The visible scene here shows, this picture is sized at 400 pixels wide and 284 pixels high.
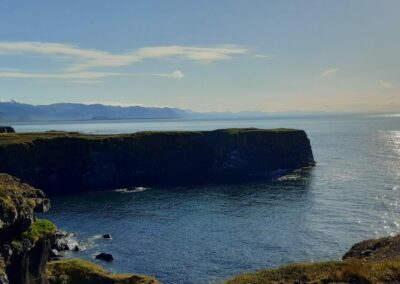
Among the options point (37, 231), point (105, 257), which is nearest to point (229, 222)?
point (105, 257)

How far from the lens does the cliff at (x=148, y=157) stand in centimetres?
14875

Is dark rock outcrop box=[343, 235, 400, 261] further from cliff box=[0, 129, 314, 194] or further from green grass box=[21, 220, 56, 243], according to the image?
cliff box=[0, 129, 314, 194]

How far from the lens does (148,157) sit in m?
169

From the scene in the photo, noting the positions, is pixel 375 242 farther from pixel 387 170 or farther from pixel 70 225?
pixel 387 170

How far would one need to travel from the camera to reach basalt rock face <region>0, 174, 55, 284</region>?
46562 millimetres

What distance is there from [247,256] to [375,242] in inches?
822

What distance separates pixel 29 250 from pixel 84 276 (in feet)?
22.9

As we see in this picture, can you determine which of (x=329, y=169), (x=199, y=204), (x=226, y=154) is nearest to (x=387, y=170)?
(x=329, y=169)

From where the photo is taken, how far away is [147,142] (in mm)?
172500

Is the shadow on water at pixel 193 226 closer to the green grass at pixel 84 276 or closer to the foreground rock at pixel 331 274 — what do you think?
the green grass at pixel 84 276

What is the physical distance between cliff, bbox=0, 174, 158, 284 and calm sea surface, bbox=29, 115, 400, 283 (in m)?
16.8

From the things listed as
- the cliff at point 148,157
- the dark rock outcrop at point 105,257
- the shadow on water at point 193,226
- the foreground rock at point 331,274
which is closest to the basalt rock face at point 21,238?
the shadow on water at point 193,226

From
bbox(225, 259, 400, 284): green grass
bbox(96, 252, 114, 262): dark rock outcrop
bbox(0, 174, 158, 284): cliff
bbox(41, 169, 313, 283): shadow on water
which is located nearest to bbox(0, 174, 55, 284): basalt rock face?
bbox(0, 174, 158, 284): cliff

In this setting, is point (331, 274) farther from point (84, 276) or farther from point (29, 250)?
point (29, 250)
